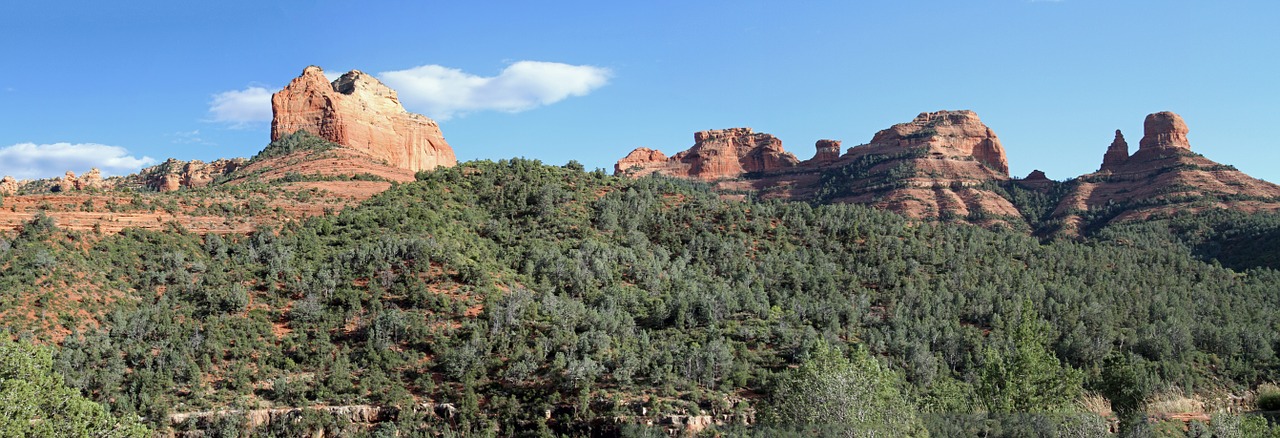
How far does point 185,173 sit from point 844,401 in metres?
113

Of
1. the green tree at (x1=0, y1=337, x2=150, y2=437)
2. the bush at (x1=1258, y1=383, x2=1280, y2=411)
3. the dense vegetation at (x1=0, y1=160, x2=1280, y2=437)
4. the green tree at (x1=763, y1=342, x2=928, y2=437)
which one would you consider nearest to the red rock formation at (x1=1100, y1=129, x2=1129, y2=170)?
the dense vegetation at (x1=0, y1=160, x2=1280, y2=437)

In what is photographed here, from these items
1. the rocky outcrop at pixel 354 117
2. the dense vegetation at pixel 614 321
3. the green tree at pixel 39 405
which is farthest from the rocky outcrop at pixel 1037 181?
the green tree at pixel 39 405

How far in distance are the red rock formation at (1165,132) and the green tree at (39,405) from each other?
198m

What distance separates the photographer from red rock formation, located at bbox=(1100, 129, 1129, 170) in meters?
190

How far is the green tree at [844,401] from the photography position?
141 feet

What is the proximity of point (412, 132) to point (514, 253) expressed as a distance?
5435 centimetres

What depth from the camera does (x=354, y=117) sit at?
→ 10788 cm

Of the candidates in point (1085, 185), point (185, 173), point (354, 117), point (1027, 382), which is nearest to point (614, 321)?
point (1027, 382)

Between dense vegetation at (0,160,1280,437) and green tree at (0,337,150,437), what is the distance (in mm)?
18250

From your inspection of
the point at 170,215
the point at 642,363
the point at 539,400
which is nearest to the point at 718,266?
the point at 642,363

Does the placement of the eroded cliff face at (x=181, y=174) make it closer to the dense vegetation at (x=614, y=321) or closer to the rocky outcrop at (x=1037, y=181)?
the dense vegetation at (x=614, y=321)

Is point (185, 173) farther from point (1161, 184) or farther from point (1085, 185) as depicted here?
point (1161, 184)

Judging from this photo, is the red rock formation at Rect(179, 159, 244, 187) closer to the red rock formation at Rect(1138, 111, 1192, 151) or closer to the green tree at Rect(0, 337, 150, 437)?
the green tree at Rect(0, 337, 150, 437)

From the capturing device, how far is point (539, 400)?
51.9 meters
